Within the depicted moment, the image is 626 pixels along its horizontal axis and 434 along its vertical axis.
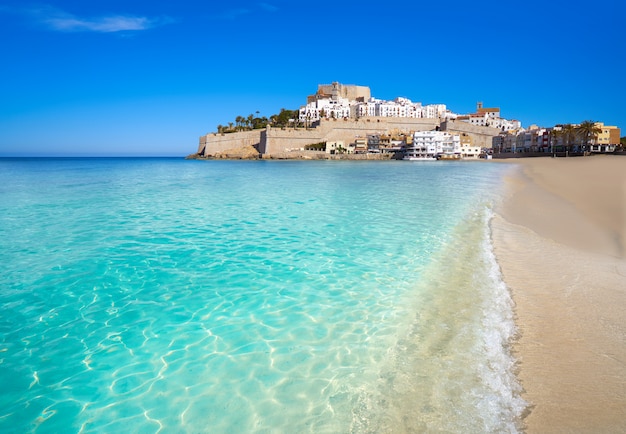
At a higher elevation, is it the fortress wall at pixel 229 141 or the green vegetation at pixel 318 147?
the fortress wall at pixel 229 141

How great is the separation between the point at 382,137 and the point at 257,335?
218 ft

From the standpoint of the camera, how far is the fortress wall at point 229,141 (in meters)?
70.2

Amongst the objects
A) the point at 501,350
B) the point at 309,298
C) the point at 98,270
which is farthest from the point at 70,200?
the point at 501,350

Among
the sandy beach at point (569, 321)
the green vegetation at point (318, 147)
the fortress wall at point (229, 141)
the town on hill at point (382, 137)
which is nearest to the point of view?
the sandy beach at point (569, 321)

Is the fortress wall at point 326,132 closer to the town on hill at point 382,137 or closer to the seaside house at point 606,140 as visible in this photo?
the town on hill at point 382,137

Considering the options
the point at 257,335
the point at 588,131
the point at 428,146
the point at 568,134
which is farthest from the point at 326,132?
the point at 257,335

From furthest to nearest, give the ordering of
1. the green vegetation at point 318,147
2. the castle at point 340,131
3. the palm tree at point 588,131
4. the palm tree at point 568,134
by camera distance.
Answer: the green vegetation at point 318,147, the castle at point 340,131, the palm tree at point 568,134, the palm tree at point 588,131

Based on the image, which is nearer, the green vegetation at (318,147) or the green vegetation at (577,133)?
the green vegetation at (577,133)

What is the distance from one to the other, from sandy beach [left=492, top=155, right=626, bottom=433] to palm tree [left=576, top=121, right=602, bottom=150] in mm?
55223

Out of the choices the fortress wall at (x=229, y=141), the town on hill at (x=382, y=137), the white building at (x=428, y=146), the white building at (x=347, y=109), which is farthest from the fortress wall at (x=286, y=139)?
the white building at (x=428, y=146)

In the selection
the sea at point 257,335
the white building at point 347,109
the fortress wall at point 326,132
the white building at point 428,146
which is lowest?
the sea at point 257,335

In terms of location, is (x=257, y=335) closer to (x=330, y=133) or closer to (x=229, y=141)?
(x=330, y=133)

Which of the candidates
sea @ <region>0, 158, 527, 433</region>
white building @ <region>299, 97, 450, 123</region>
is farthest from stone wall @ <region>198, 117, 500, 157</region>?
sea @ <region>0, 158, 527, 433</region>

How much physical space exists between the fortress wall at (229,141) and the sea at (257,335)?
65620 mm
